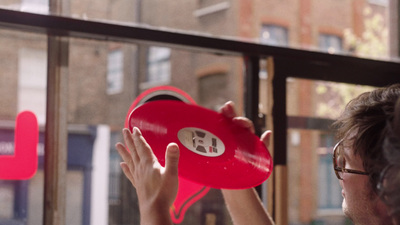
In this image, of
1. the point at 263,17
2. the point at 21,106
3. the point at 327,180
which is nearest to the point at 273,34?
the point at 263,17

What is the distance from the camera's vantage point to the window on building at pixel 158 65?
2213 mm

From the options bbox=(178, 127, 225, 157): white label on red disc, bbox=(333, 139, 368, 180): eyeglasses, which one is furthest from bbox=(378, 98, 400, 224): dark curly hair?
bbox=(178, 127, 225, 157): white label on red disc

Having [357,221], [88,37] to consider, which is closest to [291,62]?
[88,37]

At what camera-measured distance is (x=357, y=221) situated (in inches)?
44.2

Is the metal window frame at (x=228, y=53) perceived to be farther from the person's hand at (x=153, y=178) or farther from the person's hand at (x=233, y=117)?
the person's hand at (x=153, y=178)

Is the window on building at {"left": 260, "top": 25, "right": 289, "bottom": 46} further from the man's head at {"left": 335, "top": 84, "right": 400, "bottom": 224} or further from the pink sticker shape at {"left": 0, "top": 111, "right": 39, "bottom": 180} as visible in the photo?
the man's head at {"left": 335, "top": 84, "right": 400, "bottom": 224}

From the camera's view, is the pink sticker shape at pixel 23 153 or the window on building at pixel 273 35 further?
the window on building at pixel 273 35

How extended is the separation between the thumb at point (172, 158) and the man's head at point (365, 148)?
14.2 inches

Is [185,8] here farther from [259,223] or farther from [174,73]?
[259,223]

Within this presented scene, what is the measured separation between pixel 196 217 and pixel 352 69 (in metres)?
1.03

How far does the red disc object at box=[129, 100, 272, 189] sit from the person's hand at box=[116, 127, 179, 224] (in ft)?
0.45

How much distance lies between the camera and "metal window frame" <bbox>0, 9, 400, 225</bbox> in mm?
1947

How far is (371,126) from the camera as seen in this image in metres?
1.04

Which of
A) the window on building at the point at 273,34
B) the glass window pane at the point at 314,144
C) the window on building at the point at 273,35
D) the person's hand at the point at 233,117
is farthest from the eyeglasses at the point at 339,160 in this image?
the window on building at the point at 273,34
